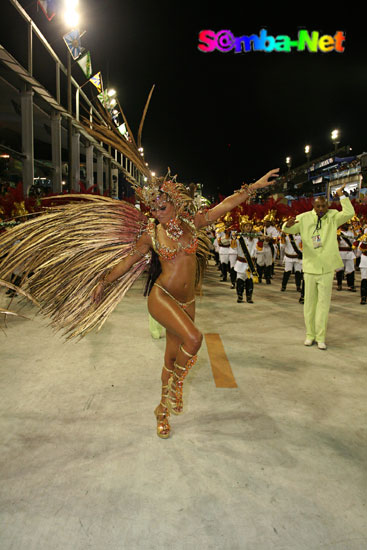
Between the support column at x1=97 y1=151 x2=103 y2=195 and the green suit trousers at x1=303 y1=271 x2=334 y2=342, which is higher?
the support column at x1=97 y1=151 x2=103 y2=195

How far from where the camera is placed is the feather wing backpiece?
3.41 meters

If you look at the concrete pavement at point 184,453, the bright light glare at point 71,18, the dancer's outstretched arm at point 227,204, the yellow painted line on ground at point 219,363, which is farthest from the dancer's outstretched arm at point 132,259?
the bright light glare at point 71,18

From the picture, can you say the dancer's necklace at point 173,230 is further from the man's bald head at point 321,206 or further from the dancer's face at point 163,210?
the man's bald head at point 321,206

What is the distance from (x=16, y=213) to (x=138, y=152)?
653cm

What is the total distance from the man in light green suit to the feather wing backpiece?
3.01 meters

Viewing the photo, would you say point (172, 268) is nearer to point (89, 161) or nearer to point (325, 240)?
point (325, 240)

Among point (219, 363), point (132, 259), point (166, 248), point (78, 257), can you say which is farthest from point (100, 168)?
point (166, 248)

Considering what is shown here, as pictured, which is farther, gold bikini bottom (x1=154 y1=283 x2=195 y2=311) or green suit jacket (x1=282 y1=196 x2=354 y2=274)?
green suit jacket (x1=282 y1=196 x2=354 y2=274)

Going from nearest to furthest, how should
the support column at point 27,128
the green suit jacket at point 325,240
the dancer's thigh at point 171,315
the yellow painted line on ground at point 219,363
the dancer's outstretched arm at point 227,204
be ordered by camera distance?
the dancer's thigh at point 171,315 → the dancer's outstretched arm at point 227,204 → the yellow painted line on ground at point 219,363 → the green suit jacket at point 325,240 → the support column at point 27,128

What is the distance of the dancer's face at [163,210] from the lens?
3.05 m

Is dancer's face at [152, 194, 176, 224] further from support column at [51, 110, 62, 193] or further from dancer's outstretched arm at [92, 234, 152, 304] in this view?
support column at [51, 110, 62, 193]

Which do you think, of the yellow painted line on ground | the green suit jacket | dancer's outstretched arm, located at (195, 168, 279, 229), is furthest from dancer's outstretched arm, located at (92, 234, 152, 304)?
the green suit jacket

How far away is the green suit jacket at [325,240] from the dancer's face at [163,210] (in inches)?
126

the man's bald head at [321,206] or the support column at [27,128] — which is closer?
the man's bald head at [321,206]
